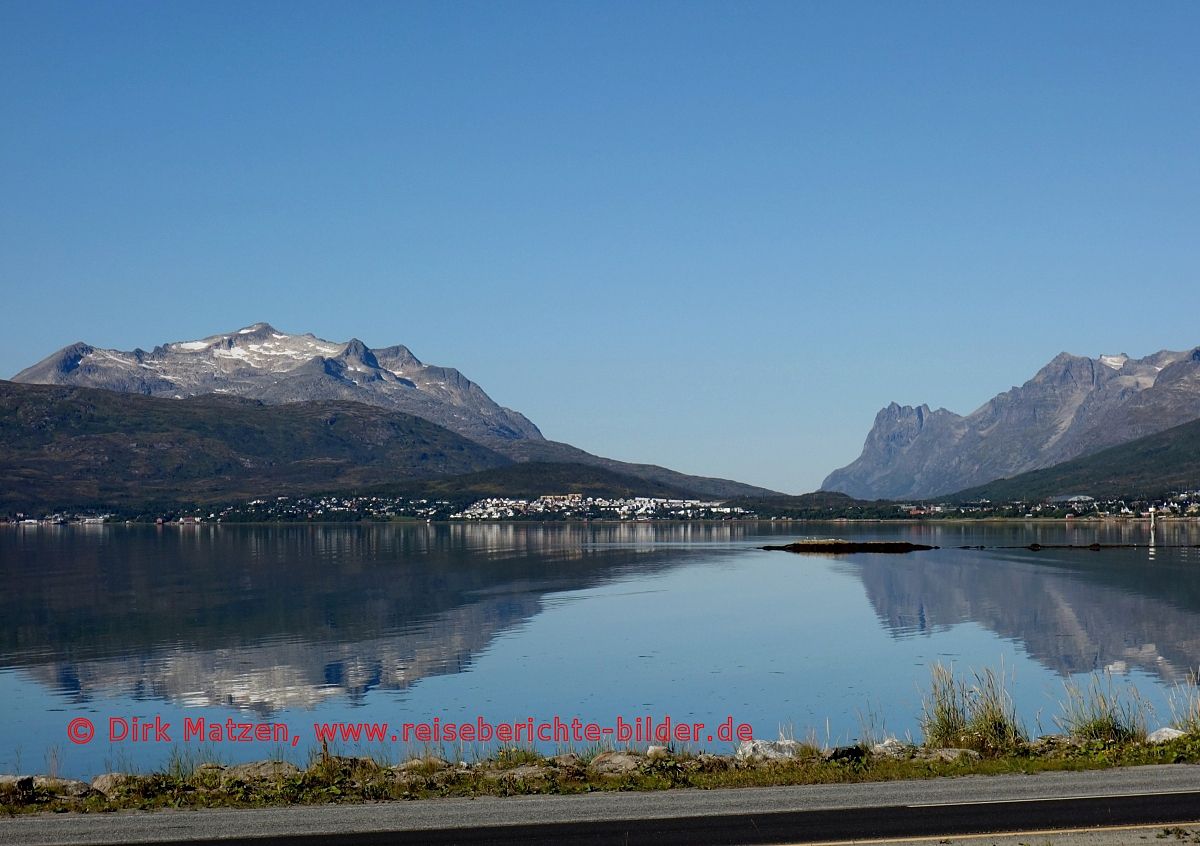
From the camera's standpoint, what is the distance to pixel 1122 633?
3519 inches

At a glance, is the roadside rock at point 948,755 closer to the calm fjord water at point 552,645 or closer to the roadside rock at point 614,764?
the roadside rock at point 614,764

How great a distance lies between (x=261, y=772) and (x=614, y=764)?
31.6 feet

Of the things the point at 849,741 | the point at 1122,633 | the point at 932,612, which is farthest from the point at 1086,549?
the point at 849,741

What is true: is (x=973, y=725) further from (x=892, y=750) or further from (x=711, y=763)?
(x=711, y=763)

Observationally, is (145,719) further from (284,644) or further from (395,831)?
(395,831)

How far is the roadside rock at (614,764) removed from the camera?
32.8m

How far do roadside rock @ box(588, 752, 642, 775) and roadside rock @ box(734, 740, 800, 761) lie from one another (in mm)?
3112

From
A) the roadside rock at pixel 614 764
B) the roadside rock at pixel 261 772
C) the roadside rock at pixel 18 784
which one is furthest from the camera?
the roadside rock at pixel 614 764

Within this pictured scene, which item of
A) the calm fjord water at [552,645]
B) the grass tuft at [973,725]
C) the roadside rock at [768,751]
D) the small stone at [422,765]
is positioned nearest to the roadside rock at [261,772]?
the small stone at [422,765]

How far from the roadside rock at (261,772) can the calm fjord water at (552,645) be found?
923 cm

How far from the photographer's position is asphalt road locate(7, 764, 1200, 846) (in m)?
26.1

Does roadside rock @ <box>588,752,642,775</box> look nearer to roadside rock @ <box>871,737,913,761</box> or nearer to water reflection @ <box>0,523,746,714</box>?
roadside rock @ <box>871,737,913,761</box>

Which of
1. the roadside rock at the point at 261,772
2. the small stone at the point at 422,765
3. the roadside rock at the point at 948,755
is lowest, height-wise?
the roadside rock at the point at 948,755

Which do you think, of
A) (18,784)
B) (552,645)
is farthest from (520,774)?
(552,645)
